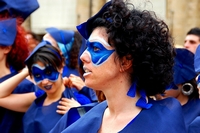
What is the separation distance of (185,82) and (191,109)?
0.27 meters

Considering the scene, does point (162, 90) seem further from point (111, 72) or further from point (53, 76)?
point (53, 76)

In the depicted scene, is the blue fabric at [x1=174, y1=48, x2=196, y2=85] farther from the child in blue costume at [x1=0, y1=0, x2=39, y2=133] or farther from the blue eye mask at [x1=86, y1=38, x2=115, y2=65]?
the blue eye mask at [x1=86, y1=38, x2=115, y2=65]

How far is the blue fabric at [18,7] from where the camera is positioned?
5.10 meters

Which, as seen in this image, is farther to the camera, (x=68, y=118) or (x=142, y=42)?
(x=68, y=118)

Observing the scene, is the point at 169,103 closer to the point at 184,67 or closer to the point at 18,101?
the point at 184,67

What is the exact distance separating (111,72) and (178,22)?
1130 cm

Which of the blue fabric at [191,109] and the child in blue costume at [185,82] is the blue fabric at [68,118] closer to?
the blue fabric at [191,109]

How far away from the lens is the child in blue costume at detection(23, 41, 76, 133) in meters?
4.46

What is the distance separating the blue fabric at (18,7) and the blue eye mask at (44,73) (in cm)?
85

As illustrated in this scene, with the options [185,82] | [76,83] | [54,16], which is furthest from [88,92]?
[54,16]

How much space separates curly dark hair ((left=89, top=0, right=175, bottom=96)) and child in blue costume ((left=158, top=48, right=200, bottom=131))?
171 cm

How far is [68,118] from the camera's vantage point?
364 centimetres

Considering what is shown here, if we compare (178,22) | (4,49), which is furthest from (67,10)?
(4,49)

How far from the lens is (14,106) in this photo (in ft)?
15.5
